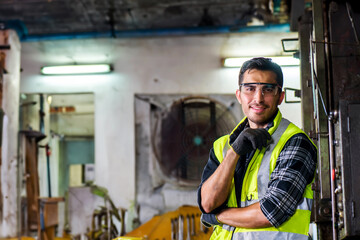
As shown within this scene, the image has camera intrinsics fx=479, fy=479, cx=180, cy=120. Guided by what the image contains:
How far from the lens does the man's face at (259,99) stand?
1.87 m

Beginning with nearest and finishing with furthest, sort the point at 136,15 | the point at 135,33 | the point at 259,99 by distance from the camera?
the point at 259,99
the point at 135,33
the point at 136,15

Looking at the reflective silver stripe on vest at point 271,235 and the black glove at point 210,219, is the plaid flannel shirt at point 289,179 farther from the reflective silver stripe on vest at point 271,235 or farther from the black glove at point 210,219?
the black glove at point 210,219

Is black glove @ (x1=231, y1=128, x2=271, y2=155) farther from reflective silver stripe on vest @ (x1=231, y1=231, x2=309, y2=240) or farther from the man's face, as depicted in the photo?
reflective silver stripe on vest @ (x1=231, y1=231, x2=309, y2=240)

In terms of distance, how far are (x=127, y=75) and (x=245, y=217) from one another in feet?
20.0

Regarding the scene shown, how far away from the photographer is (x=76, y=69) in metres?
7.62

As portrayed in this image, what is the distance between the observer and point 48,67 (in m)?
7.67

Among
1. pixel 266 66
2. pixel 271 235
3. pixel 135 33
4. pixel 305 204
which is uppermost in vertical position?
pixel 135 33

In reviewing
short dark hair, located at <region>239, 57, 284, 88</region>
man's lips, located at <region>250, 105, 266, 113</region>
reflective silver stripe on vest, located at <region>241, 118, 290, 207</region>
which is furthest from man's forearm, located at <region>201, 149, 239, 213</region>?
short dark hair, located at <region>239, 57, 284, 88</region>

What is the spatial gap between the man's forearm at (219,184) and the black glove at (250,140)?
0.11 feet

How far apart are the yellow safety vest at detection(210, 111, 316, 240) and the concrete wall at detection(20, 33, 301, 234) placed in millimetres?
5661

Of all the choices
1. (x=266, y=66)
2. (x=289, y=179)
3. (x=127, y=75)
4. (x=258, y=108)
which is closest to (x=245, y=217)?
(x=289, y=179)

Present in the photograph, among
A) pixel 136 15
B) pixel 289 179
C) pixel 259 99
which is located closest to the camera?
pixel 289 179

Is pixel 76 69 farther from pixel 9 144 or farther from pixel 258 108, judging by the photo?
pixel 258 108

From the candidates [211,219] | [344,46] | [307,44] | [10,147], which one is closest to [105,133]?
[10,147]
